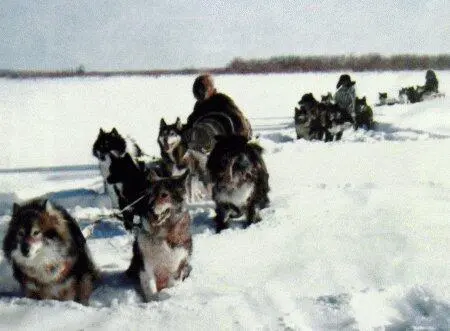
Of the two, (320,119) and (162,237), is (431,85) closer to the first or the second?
(320,119)

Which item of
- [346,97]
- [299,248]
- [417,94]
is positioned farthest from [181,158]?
[417,94]

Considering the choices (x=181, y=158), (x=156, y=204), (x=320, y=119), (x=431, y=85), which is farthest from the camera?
(x=431, y=85)

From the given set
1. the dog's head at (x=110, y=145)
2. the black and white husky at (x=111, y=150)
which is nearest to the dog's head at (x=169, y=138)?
the black and white husky at (x=111, y=150)

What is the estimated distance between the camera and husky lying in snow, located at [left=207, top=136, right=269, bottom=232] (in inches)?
226

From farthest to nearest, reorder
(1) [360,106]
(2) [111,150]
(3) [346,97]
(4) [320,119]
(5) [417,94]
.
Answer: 1. (5) [417,94]
2. (1) [360,106]
3. (3) [346,97]
4. (4) [320,119]
5. (2) [111,150]

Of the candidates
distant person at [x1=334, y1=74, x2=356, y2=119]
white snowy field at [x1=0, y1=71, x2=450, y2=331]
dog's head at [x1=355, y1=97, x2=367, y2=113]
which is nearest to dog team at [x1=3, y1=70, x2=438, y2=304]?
white snowy field at [x1=0, y1=71, x2=450, y2=331]

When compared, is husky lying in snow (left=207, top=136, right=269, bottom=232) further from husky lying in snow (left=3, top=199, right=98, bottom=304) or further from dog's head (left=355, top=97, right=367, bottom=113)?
dog's head (left=355, top=97, right=367, bottom=113)

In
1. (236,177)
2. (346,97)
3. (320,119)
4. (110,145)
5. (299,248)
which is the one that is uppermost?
(110,145)

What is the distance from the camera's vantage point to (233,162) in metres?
5.72

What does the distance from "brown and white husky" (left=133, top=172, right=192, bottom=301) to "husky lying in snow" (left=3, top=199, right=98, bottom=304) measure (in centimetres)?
40

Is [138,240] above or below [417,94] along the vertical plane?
above

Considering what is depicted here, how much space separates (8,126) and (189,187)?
1159 centimetres

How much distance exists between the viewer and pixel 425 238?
17.6ft

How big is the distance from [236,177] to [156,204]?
1.78 metres
